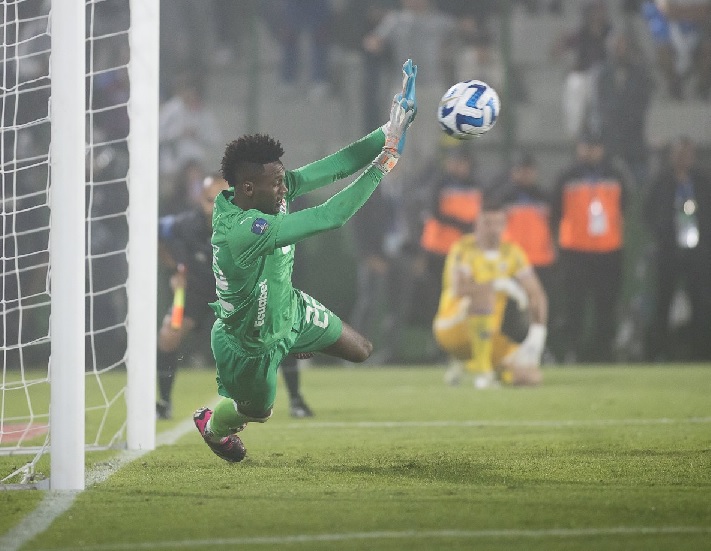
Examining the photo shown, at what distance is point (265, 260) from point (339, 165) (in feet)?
2.48

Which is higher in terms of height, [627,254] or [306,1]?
[306,1]

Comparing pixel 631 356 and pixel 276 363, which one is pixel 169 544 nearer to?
pixel 276 363

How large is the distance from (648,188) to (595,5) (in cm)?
239

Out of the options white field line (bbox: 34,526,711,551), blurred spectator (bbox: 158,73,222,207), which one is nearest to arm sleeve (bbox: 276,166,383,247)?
white field line (bbox: 34,526,711,551)

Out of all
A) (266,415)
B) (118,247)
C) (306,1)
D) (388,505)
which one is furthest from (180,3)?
(388,505)

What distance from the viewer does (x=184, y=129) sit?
15031mm

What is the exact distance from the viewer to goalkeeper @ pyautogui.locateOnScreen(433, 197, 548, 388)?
40.2 ft

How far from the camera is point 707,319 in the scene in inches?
582

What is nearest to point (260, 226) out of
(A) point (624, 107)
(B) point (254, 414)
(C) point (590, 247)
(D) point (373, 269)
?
(B) point (254, 414)

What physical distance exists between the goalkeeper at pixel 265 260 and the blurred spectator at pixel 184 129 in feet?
28.5

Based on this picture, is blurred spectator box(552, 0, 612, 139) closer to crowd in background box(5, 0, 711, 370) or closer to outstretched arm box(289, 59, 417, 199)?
crowd in background box(5, 0, 711, 370)

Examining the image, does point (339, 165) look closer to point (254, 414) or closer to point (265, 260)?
point (265, 260)

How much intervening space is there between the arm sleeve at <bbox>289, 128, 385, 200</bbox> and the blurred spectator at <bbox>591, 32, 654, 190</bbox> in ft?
30.2

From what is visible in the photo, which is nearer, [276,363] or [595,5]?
[276,363]
